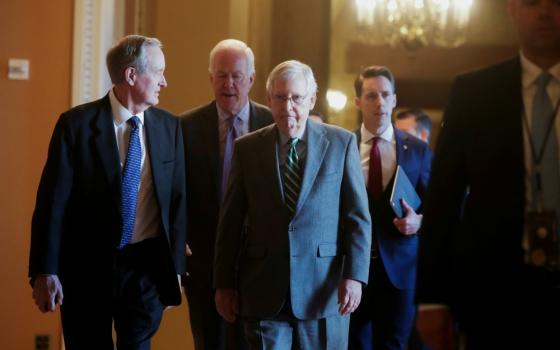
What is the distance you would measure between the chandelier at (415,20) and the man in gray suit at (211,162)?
4.53 meters

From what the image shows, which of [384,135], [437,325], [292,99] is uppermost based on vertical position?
[292,99]

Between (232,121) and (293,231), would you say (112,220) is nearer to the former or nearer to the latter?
(293,231)

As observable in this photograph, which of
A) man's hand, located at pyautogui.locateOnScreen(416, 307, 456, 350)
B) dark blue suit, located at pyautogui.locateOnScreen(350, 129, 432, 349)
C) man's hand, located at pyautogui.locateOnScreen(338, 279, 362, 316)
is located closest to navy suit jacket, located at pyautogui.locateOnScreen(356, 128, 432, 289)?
dark blue suit, located at pyautogui.locateOnScreen(350, 129, 432, 349)

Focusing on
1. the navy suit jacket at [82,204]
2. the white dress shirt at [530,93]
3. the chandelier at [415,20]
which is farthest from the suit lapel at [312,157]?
the chandelier at [415,20]

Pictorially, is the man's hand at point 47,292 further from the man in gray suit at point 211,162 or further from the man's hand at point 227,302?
the man in gray suit at point 211,162

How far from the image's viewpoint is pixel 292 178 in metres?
3.35

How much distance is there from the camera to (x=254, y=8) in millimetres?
5418

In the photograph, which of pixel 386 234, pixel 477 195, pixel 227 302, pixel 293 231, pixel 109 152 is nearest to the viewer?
pixel 477 195

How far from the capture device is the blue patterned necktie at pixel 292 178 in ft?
10.9


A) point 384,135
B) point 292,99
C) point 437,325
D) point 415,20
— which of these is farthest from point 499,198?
point 415,20

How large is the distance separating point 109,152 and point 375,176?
1295 millimetres

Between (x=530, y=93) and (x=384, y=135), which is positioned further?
(x=384, y=135)

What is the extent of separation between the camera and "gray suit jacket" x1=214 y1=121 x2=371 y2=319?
3.31 metres

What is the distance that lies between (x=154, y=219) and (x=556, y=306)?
1.91 meters
